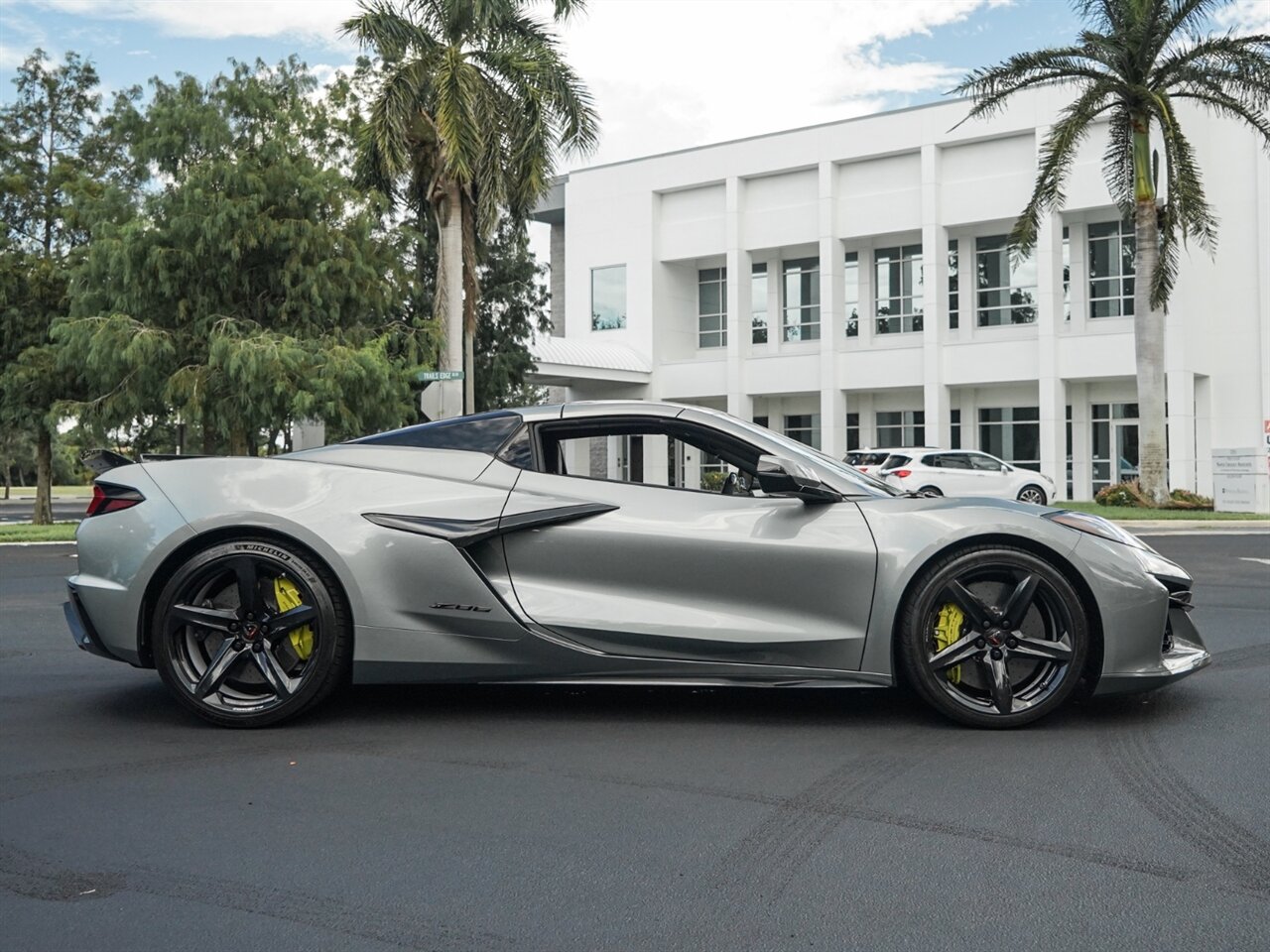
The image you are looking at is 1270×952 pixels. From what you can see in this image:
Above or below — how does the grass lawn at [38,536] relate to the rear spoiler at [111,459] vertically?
below

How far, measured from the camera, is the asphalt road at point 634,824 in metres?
3.01

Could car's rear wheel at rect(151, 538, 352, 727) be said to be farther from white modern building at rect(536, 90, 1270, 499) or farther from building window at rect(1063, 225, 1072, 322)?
building window at rect(1063, 225, 1072, 322)

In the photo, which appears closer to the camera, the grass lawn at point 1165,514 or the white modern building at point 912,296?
the grass lawn at point 1165,514

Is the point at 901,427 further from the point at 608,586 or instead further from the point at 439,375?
the point at 608,586

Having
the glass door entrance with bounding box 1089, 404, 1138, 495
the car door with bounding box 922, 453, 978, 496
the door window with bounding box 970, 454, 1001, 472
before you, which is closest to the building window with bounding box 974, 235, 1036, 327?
the glass door entrance with bounding box 1089, 404, 1138, 495

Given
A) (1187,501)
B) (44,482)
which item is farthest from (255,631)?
(44,482)

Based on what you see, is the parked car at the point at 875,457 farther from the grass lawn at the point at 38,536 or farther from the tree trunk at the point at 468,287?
the grass lawn at the point at 38,536

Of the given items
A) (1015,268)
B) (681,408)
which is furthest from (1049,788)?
(1015,268)

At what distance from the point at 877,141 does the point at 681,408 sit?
3533cm

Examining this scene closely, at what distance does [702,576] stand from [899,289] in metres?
36.8

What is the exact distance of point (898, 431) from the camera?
40.6 m

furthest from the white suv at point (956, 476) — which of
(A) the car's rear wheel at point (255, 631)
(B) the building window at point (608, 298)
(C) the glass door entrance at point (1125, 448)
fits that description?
(A) the car's rear wheel at point (255, 631)

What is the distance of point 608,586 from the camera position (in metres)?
5.09

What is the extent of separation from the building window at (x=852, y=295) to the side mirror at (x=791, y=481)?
120 ft
